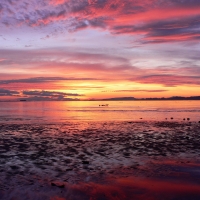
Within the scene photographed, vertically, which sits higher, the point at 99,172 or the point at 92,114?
the point at 99,172

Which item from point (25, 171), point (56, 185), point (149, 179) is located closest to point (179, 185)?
point (149, 179)

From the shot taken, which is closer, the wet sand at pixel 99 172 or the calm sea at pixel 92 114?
the wet sand at pixel 99 172

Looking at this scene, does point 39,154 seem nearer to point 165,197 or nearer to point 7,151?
point 7,151

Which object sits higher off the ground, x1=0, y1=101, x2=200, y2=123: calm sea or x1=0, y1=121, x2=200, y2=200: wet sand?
x1=0, y1=121, x2=200, y2=200: wet sand

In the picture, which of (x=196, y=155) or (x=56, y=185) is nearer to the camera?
(x=56, y=185)

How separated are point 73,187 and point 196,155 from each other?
9608 mm

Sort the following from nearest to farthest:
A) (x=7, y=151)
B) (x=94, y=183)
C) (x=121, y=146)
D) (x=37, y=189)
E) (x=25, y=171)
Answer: (x=37, y=189) → (x=94, y=183) → (x=25, y=171) → (x=7, y=151) → (x=121, y=146)

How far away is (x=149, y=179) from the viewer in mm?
11867

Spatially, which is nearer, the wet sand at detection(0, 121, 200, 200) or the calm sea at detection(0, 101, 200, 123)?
the wet sand at detection(0, 121, 200, 200)

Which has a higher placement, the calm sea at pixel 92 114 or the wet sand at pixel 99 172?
the wet sand at pixel 99 172

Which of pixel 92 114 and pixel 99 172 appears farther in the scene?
pixel 92 114

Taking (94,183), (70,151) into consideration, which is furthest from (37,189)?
(70,151)

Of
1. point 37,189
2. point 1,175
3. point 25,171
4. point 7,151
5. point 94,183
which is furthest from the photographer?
point 7,151

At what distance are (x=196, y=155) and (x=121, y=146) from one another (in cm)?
585
